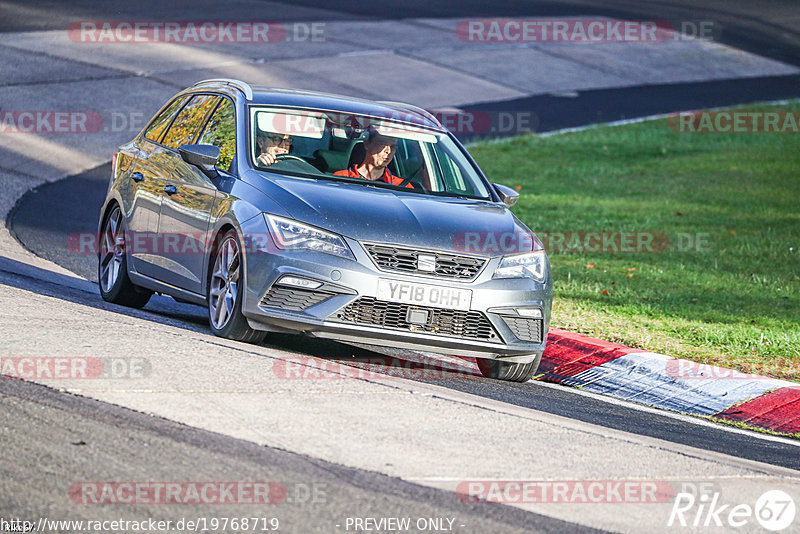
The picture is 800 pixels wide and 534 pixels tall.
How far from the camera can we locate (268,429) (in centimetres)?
591

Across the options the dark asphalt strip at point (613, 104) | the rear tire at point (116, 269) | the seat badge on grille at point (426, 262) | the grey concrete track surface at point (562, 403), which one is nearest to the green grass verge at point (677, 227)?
the dark asphalt strip at point (613, 104)

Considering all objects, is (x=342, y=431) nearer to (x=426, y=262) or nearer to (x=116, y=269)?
(x=426, y=262)

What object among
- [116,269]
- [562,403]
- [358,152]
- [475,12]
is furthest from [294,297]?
[475,12]

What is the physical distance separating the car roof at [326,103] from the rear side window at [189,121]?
0.17 metres

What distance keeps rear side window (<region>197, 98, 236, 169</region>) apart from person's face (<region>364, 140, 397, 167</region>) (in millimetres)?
933

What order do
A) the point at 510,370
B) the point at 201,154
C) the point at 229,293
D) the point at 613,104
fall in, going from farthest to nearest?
1. the point at 613,104
2. the point at 510,370
3. the point at 201,154
4. the point at 229,293

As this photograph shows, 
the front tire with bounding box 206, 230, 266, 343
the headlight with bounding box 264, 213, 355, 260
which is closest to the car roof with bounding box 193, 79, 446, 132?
the front tire with bounding box 206, 230, 266, 343

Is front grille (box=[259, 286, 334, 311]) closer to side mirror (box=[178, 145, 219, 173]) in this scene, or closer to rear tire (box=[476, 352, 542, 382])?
side mirror (box=[178, 145, 219, 173])

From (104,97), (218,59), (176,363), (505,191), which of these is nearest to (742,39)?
(218,59)

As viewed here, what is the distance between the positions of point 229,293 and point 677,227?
8.91 meters

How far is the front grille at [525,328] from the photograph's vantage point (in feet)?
26.7

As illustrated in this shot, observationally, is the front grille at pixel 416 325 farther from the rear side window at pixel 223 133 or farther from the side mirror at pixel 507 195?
the rear side window at pixel 223 133

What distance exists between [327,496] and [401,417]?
136cm

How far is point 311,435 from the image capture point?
591 centimetres
